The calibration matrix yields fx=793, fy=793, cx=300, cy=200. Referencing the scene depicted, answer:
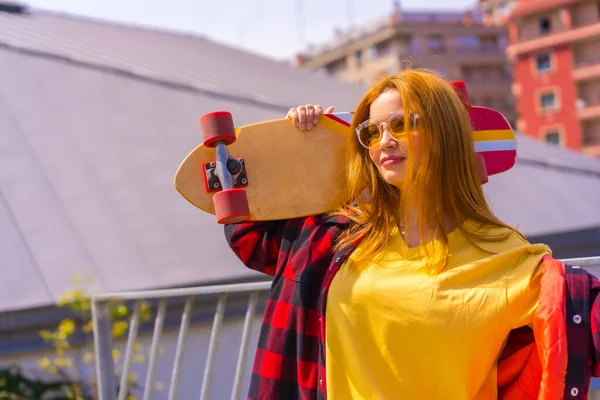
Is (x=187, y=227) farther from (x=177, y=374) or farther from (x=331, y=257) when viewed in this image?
(x=331, y=257)

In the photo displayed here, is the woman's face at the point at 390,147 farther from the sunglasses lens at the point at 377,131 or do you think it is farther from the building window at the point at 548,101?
the building window at the point at 548,101

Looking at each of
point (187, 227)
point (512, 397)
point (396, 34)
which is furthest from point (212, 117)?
point (396, 34)

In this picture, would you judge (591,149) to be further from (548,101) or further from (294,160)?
(294,160)

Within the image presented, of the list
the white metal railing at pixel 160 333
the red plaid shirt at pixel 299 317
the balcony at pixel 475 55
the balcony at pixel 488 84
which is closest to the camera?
the red plaid shirt at pixel 299 317

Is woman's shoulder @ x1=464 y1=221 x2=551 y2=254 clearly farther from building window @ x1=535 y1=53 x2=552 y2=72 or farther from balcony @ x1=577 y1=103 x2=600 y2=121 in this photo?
building window @ x1=535 y1=53 x2=552 y2=72

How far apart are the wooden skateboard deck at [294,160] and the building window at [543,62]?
1752 inches

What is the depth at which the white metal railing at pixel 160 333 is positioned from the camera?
2588 mm

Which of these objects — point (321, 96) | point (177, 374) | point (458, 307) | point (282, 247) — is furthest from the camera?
point (321, 96)

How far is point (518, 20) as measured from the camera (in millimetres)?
45969

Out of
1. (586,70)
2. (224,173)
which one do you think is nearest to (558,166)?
(224,173)

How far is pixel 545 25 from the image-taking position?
45.1 meters

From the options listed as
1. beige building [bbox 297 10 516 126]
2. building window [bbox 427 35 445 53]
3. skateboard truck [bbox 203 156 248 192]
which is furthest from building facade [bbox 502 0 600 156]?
skateboard truck [bbox 203 156 248 192]

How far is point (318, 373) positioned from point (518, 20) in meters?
47.2

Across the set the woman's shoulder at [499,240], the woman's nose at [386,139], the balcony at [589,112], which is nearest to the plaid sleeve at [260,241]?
the woman's nose at [386,139]
